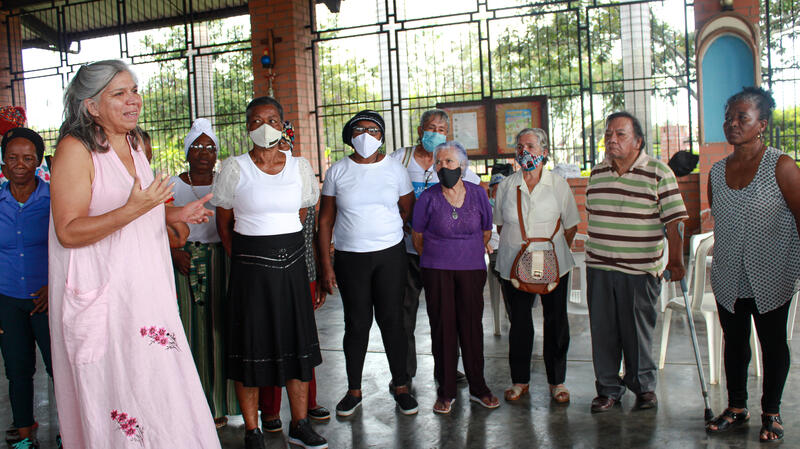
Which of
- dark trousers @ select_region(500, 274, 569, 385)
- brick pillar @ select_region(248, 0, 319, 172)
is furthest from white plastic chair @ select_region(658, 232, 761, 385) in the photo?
brick pillar @ select_region(248, 0, 319, 172)

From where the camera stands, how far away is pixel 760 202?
3.05m

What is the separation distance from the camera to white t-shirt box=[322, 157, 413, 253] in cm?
360

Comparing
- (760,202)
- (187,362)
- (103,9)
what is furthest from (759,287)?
(103,9)

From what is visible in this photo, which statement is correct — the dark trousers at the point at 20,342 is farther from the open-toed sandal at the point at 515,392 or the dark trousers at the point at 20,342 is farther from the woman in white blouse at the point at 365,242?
the open-toed sandal at the point at 515,392

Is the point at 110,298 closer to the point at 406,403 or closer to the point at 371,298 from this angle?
the point at 371,298

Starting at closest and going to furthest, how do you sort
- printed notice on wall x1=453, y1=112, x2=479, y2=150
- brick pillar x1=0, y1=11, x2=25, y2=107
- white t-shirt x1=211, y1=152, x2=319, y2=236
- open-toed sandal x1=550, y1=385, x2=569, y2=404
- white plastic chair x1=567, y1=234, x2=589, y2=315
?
1. white t-shirt x1=211, y1=152, x2=319, y2=236
2. open-toed sandal x1=550, y1=385, x2=569, y2=404
3. white plastic chair x1=567, y1=234, x2=589, y2=315
4. printed notice on wall x1=453, y1=112, x2=479, y2=150
5. brick pillar x1=0, y1=11, x2=25, y2=107

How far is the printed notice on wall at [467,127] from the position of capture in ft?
27.9

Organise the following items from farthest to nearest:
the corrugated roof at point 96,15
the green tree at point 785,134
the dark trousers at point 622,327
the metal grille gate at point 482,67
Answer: the corrugated roof at point 96,15 < the metal grille gate at point 482,67 < the green tree at point 785,134 < the dark trousers at point 622,327

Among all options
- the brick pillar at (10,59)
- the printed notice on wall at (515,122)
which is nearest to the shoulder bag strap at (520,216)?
the printed notice on wall at (515,122)

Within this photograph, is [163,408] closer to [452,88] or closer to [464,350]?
[464,350]

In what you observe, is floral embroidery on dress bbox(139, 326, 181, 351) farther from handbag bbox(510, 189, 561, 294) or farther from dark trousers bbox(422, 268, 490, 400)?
handbag bbox(510, 189, 561, 294)

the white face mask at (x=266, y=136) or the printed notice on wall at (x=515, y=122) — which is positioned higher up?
the printed notice on wall at (x=515, y=122)

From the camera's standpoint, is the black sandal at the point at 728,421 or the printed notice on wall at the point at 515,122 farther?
the printed notice on wall at the point at 515,122

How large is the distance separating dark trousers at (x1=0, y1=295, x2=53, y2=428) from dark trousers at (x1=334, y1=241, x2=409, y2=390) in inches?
60.7
